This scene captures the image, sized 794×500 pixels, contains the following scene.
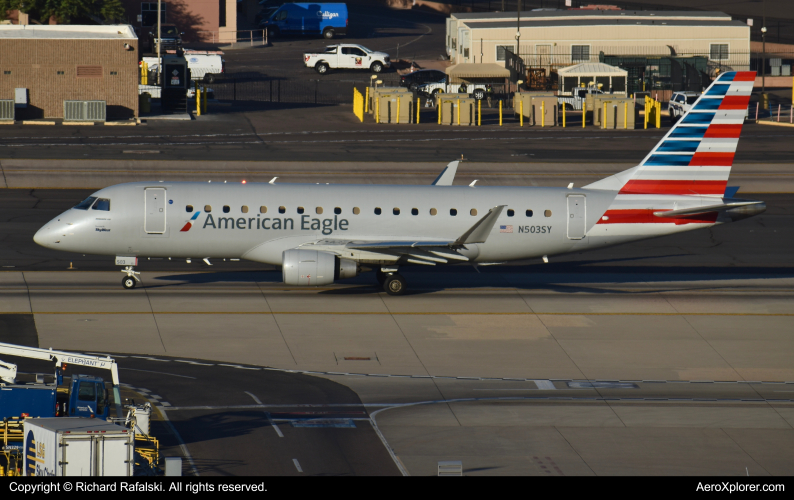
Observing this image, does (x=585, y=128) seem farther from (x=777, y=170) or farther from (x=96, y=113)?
(x=96, y=113)

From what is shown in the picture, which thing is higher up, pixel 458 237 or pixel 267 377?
pixel 458 237

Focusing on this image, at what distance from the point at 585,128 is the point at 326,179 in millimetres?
32114

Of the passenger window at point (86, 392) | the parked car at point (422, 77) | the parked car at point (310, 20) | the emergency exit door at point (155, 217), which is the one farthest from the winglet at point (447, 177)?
the parked car at point (310, 20)

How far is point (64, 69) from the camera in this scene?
264 feet

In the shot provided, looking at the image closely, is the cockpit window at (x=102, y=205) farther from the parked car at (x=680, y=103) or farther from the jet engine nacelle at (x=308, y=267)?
the parked car at (x=680, y=103)

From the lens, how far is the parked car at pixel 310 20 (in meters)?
126

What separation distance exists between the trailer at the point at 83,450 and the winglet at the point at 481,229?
1949cm

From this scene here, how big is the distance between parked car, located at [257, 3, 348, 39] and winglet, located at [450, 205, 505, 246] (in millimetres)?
91870

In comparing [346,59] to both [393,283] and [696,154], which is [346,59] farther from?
[393,283]

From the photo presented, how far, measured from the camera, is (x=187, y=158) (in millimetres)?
67000

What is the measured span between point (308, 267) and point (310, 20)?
94247mm

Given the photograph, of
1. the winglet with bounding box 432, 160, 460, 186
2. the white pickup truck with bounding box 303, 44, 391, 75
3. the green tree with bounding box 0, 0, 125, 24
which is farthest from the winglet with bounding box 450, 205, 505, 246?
the white pickup truck with bounding box 303, 44, 391, 75

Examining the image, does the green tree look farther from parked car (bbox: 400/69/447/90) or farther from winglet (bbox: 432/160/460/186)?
winglet (bbox: 432/160/460/186)

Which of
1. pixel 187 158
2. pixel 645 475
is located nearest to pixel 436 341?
pixel 645 475
